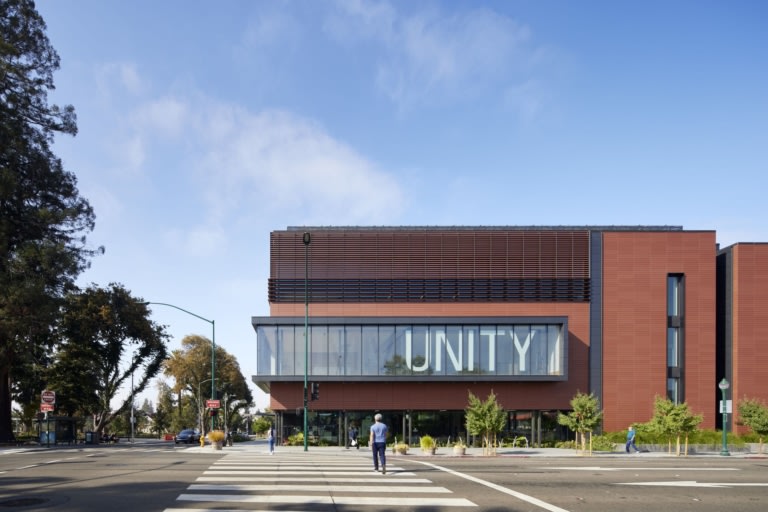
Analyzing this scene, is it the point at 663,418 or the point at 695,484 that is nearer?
the point at 695,484

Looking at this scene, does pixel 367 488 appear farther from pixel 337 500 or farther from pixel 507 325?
pixel 507 325

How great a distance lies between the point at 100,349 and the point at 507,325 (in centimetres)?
3582

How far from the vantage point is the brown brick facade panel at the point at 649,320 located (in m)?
43.2

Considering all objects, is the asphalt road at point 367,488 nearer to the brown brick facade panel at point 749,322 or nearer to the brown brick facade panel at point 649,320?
the brown brick facade panel at point 649,320

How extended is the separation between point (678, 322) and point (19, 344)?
44187mm

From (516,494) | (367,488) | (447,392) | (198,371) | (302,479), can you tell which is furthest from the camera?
(198,371)

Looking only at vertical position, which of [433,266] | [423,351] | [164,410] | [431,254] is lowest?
[164,410]

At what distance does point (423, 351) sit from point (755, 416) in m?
19.4

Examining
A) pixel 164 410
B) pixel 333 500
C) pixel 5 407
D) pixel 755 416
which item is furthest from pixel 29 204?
pixel 164 410

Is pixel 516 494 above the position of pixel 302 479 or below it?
above

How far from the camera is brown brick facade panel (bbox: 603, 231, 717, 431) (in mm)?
43219

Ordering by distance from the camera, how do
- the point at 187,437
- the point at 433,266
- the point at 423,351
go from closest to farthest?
the point at 423,351, the point at 433,266, the point at 187,437

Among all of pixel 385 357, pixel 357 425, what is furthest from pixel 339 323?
pixel 357 425

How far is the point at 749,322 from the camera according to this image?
1690 inches
